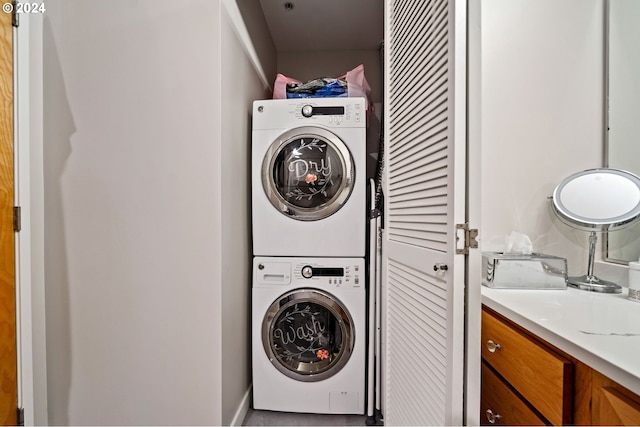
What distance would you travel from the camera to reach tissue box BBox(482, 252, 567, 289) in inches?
45.9

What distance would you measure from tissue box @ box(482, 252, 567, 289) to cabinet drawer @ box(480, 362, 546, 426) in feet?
1.11

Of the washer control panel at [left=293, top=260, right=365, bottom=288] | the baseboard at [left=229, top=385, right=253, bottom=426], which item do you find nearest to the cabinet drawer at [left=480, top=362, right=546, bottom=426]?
the washer control panel at [left=293, top=260, right=365, bottom=288]

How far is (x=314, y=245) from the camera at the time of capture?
1.78 meters

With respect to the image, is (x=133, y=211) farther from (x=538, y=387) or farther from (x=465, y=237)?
(x=538, y=387)

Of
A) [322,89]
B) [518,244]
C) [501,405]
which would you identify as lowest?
[501,405]

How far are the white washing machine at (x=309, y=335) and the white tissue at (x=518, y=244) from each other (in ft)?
2.52

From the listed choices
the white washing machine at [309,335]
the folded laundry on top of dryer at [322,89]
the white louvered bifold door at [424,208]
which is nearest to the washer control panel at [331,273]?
the white washing machine at [309,335]

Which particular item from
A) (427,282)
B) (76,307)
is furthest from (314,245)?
(76,307)

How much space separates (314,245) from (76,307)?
1.28 meters

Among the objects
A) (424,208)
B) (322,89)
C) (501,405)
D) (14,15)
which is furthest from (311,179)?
(14,15)

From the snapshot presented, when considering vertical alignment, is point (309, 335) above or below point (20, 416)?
above

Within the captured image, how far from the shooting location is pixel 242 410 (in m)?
1.71

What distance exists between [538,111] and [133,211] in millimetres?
2116

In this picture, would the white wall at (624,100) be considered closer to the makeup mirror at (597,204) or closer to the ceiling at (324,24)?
the makeup mirror at (597,204)
